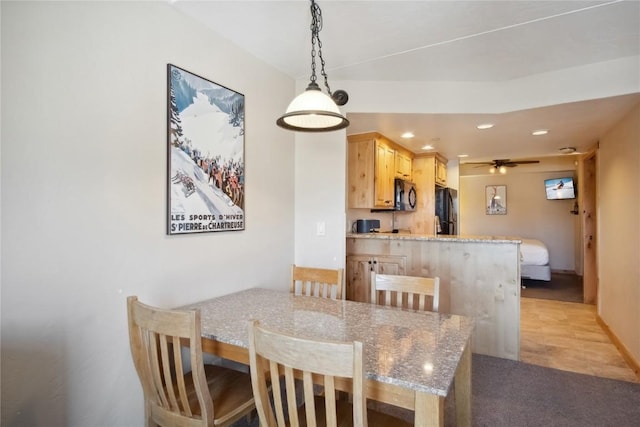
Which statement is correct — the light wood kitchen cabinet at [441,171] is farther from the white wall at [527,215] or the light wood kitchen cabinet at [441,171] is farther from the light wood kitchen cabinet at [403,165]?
the white wall at [527,215]

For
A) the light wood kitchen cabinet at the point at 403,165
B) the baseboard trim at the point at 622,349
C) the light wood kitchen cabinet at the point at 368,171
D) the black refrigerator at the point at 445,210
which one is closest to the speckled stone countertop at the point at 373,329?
the light wood kitchen cabinet at the point at 368,171

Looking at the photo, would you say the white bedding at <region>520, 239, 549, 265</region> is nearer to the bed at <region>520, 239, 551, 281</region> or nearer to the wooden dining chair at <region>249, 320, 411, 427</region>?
the bed at <region>520, 239, 551, 281</region>

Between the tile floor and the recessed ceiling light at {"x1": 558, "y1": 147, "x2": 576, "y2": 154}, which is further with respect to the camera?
the recessed ceiling light at {"x1": 558, "y1": 147, "x2": 576, "y2": 154}

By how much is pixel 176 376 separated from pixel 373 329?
88 cm

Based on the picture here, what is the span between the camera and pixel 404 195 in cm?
459

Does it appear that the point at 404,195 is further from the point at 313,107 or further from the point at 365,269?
the point at 313,107

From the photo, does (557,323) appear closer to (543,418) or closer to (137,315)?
(543,418)

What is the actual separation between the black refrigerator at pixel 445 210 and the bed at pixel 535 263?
1451mm

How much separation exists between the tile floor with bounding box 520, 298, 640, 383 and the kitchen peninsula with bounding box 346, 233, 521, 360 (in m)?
0.34

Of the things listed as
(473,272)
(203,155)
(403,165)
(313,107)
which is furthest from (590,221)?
(203,155)

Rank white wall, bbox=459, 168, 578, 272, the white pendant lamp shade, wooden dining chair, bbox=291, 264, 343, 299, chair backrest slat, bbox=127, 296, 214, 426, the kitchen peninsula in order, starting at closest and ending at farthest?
chair backrest slat, bbox=127, 296, 214, 426 → the white pendant lamp shade → wooden dining chair, bbox=291, 264, 343, 299 → the kitchen peninsula → white wall, bbox=459, 168, 578, 272

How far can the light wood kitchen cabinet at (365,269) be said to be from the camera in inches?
128

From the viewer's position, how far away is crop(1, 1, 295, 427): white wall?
1.26 m

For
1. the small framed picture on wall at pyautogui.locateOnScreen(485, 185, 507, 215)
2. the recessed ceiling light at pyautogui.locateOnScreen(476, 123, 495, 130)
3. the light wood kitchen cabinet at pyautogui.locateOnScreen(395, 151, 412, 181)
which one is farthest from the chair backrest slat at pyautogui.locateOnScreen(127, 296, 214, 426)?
the small framed picture on wall at pyautogui.locateOnScreen(485, 185, 507, 215)
